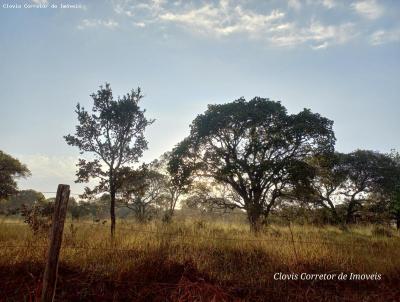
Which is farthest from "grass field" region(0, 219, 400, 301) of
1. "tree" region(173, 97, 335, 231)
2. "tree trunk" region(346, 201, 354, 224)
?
"tree trunk" region(346, 201, 354, 224)

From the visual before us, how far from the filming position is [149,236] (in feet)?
32.4

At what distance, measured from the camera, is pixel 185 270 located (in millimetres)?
6746

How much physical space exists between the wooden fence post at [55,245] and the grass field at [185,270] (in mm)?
1100

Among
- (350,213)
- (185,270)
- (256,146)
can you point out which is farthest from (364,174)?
(185,270)

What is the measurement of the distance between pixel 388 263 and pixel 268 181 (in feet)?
36.8

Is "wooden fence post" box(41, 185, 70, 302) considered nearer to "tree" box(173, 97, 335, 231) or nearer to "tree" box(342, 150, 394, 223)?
"tree" box(173, 97, 335, 231)

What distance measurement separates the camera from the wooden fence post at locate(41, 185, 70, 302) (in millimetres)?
4087

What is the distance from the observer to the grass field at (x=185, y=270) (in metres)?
5.87

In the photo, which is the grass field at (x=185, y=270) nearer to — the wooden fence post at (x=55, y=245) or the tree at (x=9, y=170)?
the wooden fence post at (x=55, y=245)

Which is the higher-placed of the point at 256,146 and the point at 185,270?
the point at 256,146

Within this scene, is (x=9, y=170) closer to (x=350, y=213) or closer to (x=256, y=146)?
(x=256, y=146)

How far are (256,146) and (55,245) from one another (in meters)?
16.7

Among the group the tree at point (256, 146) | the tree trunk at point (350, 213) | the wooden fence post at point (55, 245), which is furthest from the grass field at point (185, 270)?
the tree trunk at point (350, 213)

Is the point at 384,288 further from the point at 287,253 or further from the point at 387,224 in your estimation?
the point at 387,224
